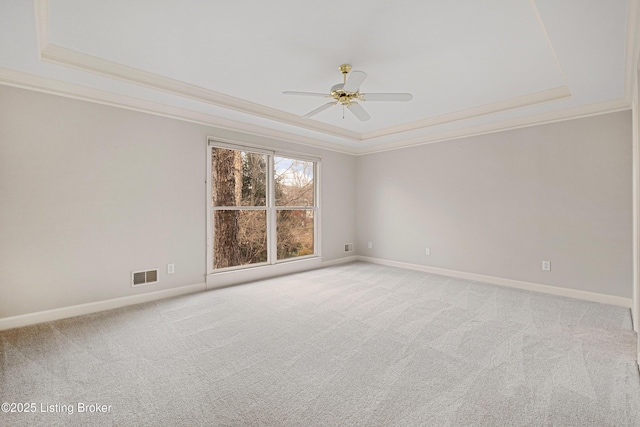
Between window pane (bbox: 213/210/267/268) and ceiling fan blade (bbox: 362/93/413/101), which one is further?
window pane (bbox: 213/210/267/268)

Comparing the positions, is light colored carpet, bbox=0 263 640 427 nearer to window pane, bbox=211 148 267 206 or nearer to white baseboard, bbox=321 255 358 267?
window pane, bbox=211 148 267 206

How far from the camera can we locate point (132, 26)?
219 cm

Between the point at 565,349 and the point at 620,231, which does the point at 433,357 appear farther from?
the point at 620,231

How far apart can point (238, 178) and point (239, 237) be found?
0.91 m

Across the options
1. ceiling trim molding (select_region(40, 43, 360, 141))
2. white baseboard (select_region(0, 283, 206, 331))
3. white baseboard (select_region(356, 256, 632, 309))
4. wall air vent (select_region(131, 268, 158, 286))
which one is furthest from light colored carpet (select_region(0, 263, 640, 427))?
ceiling trim molding (select_region(40, 43, 360, 141))

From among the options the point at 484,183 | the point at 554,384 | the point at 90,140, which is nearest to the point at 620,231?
the point at 484,183

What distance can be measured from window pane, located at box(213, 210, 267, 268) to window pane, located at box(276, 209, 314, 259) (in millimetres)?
334

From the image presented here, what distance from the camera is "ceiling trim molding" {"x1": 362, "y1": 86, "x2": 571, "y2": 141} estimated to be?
339 cm

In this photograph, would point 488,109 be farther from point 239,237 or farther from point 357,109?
point 239,237

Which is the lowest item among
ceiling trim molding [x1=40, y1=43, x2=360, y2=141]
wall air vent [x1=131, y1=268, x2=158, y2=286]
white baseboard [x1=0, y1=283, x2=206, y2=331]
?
white baseboard [x1=0, y1=283, x2=206, y2=331]

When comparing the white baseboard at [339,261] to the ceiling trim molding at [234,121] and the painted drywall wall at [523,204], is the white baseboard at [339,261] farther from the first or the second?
the ceiling trim molding at [234,121]

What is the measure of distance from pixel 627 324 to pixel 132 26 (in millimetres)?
5113

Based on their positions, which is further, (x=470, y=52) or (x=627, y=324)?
(x=627, y=324)

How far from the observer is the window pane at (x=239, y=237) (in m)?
4.24
